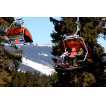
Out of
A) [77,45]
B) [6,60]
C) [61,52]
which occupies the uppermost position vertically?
[61,52]

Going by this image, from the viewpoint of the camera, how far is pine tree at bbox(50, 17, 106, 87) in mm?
15473

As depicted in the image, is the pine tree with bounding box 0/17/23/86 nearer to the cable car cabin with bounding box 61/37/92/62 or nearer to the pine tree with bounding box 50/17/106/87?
the pine tree with bounding box 50/17/106/87

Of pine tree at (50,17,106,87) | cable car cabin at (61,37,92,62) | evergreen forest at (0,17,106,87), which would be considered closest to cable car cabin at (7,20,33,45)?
cable car cabin at (61,37,92,62)

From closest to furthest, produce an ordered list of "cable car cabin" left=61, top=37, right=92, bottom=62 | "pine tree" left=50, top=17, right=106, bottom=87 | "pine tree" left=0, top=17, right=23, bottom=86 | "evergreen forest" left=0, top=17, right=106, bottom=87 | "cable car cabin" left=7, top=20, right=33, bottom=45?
"cable car cabin" left=7, top=20, right=33, bottom=45 → "cable car cabin" left=61, top=37, right=92, bottom=62 → "pine tree" left=0, top=17, right=23, bottom=86 → "evergreen forest" left=0, top=17, right=106, bottom=87 → "pine tree" left=50, top=17, right=106, bottom=87

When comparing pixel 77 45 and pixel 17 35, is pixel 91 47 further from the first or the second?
pixel 17 35

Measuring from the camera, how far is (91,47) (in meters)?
16.0

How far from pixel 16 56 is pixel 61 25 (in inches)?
254

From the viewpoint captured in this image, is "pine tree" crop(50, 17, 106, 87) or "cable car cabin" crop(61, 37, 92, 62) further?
"pine tree" crop(50, 17, 106, 87)

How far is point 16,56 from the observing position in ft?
48.1

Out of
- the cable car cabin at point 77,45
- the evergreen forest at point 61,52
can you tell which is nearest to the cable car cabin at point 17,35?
the cable car cabin at point 77,45

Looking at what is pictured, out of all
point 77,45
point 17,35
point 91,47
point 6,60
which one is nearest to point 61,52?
point 91,47

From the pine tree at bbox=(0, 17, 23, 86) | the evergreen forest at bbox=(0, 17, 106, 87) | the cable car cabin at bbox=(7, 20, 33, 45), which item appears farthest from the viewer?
the evergreen forest at bbox=(0, 17, 106, 87)

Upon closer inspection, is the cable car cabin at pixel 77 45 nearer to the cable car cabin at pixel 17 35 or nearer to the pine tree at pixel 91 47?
the cable car cabin at pixel 17 35

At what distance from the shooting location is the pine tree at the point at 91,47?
1547cm
